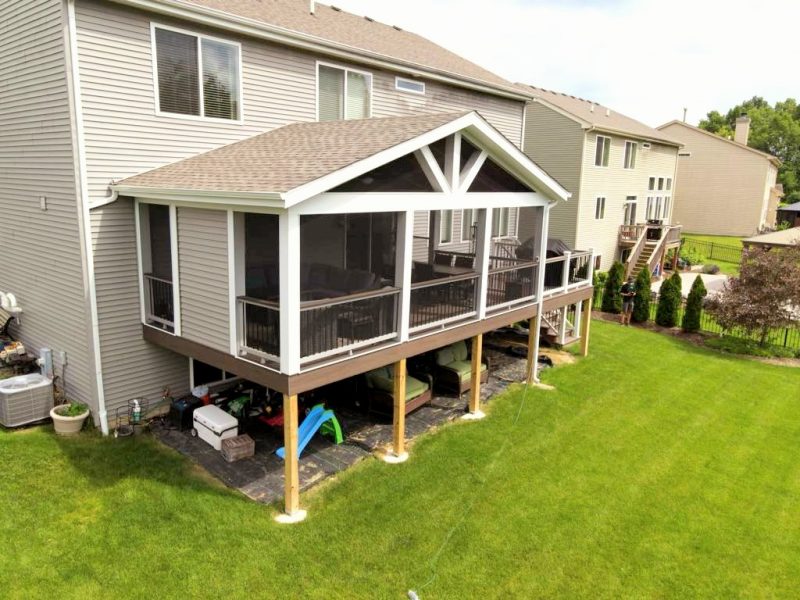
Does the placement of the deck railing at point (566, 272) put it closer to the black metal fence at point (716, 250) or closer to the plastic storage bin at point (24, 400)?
the plastic storage bin at point (24, 400)

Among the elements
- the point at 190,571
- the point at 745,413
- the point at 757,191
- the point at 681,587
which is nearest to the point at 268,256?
the point at 190,571

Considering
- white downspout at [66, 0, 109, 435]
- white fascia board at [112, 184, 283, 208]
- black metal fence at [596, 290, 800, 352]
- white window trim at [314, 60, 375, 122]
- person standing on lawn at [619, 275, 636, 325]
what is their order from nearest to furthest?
white fascia board at [112, 184, 283, 208] → white downspout at [66, 0, 109, 435] → white window trim at [314, 60, 375, 122] → black metal fence at [596, 290, 800, 352] → person standing on lawn at [619, 275, 636, 325]

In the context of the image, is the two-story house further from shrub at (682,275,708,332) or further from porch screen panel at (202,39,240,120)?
shrub at (682,275,708,332)

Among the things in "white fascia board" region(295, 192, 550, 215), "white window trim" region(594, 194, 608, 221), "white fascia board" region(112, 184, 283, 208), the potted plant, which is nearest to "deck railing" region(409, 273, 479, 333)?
"white fascia board" region(295, 192, 550, 215)

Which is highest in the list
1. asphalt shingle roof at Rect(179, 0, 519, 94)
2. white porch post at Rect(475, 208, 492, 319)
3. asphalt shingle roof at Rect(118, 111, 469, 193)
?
asphalt shingle roof at Rect(179, 0, 519, 94)

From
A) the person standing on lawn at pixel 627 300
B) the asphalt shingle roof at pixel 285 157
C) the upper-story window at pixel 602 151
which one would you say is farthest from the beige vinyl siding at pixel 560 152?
the asphalt shingle roof at pixel 285 157

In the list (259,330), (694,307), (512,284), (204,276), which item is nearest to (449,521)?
(259,330)

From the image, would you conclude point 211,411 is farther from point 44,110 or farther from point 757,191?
point 757,191

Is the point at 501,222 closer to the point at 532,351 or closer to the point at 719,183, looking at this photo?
the point at 532,351
